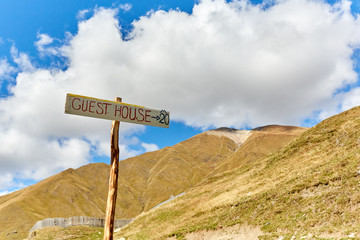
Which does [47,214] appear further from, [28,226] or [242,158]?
[242,158]

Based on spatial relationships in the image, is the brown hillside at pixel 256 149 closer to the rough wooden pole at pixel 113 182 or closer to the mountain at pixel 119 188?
the mountain at pixel 119 188

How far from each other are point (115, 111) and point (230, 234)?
1385 centimetres

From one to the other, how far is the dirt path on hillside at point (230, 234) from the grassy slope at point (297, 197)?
1.64 feet

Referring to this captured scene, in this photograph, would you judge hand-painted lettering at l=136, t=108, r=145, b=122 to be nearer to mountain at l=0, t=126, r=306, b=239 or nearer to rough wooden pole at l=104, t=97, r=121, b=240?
rough wooden pole at l=104, t=97, r=121, b=240

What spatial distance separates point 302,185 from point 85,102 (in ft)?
57.6

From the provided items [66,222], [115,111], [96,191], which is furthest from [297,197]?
[96,191]

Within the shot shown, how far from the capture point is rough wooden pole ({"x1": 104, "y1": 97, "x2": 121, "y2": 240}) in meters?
6.46

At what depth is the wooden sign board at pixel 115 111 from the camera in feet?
21.3

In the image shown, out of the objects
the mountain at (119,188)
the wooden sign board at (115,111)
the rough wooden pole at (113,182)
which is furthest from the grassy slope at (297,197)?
the mountain at (119,188)

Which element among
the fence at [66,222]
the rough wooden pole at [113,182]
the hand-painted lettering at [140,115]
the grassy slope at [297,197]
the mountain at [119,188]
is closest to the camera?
the rough wooden pole at [113,182]

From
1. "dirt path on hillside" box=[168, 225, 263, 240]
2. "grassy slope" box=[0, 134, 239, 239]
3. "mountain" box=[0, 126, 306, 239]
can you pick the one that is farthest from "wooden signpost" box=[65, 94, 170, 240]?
"mountain" box=[0, 126, 306, 239]

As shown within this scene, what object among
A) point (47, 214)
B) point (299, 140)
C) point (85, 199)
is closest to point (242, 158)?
point (85, 199)

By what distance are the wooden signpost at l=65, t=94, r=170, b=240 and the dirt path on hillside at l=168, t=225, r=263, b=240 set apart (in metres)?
11.5

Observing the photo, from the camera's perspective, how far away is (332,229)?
1237cm
